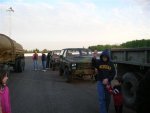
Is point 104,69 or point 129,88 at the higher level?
point 104,69

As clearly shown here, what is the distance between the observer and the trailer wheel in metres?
8.30

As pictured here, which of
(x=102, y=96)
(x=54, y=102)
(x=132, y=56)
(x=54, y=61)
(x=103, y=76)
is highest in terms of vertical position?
→ (x=132, y=56)

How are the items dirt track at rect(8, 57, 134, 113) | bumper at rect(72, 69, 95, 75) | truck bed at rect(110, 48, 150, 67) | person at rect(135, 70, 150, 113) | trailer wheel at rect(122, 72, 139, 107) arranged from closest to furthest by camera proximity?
person at rect(135, 70, 150, 113) → truck bed at rect(110, 48, 150, 67) → trailer wheel at rect(122, 72, 139, 107) → dirt track at rect(8, 57, 134, 113) → bumper at rect(72, 69, 95, 75)

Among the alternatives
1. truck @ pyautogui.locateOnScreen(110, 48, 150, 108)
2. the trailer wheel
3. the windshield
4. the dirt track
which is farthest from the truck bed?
the windshield

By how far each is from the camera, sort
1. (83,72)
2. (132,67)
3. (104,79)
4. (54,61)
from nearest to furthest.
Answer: (104,79) → (132,67) → (83,72) → (54,61)

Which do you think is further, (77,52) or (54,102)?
(77,52)

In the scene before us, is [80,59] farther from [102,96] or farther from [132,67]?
[102,96]

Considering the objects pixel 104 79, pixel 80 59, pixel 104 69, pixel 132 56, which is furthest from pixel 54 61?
pixel 104 79

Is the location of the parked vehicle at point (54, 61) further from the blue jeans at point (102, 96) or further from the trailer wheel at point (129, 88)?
the blue jeans at point (102, 96)

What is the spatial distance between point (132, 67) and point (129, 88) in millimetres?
582

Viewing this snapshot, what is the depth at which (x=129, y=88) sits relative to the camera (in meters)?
8.77

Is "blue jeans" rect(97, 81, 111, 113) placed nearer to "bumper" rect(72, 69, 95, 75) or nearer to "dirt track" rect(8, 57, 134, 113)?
"dirt track" rect(8, 57, 134, 113)

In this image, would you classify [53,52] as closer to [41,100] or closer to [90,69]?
[90,69]

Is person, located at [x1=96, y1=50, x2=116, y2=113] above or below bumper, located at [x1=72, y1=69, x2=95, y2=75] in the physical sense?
above
